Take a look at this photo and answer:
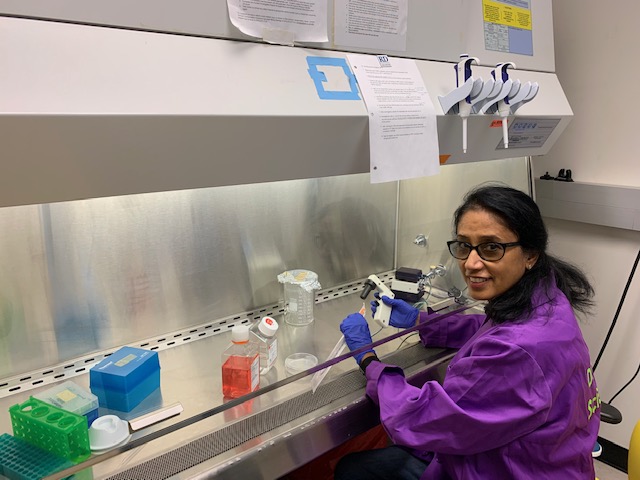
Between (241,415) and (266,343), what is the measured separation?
219mm

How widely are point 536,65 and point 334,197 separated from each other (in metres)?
0.78

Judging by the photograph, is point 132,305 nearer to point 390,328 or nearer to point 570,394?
point 390,328

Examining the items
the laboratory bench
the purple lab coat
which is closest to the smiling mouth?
the purple lab coat

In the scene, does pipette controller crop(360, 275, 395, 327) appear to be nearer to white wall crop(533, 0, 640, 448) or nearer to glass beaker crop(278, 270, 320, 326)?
glass beaker crop(278, 270, 320, 326)

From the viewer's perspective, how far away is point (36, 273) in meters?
1.08

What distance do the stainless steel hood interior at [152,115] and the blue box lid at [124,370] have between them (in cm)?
41

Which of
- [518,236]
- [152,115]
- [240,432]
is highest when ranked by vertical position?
[152,115]

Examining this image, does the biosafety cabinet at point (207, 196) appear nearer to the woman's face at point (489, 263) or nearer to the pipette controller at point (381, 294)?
the pipette controller at point (381, 294)

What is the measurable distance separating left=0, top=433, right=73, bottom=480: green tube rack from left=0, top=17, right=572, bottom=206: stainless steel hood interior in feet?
1.41

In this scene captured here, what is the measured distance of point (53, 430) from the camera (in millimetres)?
768

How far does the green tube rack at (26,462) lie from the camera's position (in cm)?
73

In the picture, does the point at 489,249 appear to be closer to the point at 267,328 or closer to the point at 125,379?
the point at 267,328

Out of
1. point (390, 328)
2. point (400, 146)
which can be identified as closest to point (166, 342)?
point (390, 328)

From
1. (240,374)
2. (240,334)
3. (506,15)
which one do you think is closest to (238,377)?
(240,374)
